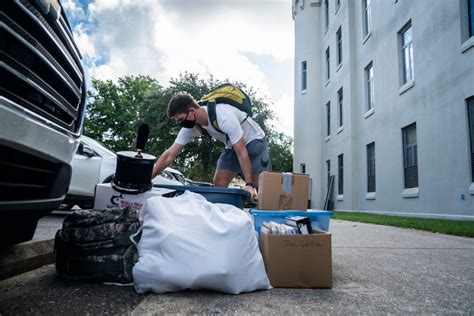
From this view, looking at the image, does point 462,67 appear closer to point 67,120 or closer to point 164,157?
point 164,157

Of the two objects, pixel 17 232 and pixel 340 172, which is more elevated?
pixel 340 172

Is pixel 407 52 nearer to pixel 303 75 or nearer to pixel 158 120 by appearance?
pixel 303 75

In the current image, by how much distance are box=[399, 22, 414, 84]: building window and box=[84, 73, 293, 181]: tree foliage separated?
12318mm

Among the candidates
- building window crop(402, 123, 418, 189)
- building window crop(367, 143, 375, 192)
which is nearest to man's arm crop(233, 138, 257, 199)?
building window crop(402, 123, 418, 189)

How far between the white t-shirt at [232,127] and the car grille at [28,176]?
1746 mm

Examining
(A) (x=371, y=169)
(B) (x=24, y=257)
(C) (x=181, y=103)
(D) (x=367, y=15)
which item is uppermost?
(D) (x=367, y=15)

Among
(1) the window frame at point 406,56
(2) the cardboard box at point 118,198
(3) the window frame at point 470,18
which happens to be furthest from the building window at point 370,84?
(2) the cardboard box at point 118,198

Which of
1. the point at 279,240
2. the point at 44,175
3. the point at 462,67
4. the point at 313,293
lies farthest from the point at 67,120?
the point at 462,67

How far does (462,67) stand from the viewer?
24.5 feet

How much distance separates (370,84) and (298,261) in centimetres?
1261

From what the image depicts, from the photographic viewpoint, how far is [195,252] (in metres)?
1.87

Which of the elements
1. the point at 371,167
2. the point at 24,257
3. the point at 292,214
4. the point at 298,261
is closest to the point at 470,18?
the point at 371,167

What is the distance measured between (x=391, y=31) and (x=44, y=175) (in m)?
11.7

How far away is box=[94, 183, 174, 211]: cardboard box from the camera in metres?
2.88
